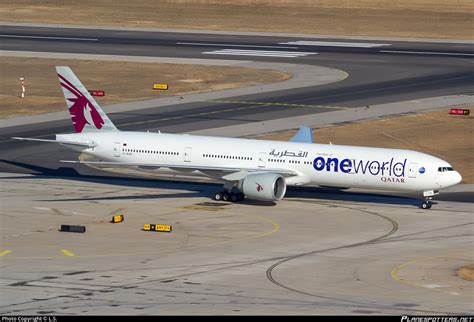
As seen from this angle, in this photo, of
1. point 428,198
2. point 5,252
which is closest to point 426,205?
point 428,198

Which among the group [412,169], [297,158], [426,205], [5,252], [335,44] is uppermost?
[335,44]

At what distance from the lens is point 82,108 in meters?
93.4

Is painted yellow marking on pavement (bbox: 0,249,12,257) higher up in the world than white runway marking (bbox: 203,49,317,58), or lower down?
lower down

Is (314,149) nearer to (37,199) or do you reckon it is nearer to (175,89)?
(37,199)

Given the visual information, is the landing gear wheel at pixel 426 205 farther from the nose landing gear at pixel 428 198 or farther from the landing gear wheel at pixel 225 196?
the landing gear wheel at pixel 225 196

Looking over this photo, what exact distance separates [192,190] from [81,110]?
1066 centimetres

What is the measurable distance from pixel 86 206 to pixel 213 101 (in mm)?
45936

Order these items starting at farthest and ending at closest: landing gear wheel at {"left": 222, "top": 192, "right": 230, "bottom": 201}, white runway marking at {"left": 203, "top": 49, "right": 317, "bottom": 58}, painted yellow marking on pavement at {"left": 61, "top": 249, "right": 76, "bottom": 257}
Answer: white runway marking at {"left": 203, "top": 49, "right": 317, "bottom": 58}
landing gear wheel at {"left": 222, "top": 192, "right": 230, "bottom": 201}
painted yellow marking on pavement at {"left": 61, "top": 249, "right": 76, "bottom": 257}

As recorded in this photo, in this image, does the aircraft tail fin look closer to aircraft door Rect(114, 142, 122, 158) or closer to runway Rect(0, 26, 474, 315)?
aircraft door Rect(114, 142, 122, 158)

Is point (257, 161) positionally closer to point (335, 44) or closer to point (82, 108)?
point (82, 108)

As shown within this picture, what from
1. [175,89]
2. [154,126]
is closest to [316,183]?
[154,126]

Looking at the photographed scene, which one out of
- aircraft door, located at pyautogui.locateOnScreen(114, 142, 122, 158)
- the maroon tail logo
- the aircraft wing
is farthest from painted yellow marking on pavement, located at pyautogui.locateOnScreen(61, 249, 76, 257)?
the maroon tail logo

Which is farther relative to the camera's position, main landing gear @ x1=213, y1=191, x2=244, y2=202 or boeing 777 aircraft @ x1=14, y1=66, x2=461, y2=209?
main landing gear @ x1=213, y1=191, x2=244, y2=202

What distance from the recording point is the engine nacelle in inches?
3317
